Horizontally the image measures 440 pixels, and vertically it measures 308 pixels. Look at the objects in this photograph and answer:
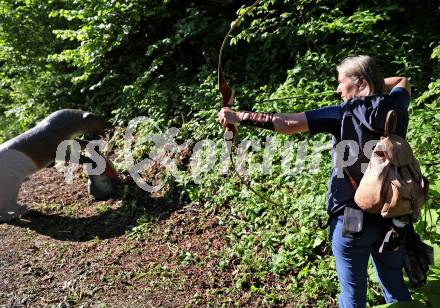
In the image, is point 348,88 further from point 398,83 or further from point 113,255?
point 113,255

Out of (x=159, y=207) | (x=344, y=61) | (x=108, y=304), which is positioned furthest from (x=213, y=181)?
(x=344, y=61)

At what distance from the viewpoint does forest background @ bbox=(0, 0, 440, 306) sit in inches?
165

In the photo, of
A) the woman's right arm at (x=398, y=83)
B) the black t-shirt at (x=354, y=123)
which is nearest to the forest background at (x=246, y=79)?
the black t-shirt at (x=354, y=123)

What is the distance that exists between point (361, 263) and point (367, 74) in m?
1.00

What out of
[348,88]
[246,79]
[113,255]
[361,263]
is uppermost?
[246,79]

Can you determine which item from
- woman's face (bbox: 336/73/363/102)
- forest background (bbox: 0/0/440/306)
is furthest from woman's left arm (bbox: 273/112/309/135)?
forest background (bbox: 0/0/440/306)

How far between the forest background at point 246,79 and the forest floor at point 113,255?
18 centimetres

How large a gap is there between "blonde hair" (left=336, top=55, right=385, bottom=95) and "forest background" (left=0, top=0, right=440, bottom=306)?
660 mm

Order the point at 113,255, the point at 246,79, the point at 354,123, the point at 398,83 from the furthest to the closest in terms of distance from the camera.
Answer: the point at 246,79 < the point at 113,255 < the point at 398,83 < the point at 354,123

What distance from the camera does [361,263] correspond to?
8.54 ft

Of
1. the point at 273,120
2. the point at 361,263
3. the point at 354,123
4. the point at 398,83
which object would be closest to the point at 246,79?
the point at 398,83

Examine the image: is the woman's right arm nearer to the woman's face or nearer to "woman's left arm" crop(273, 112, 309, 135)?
the woman's face

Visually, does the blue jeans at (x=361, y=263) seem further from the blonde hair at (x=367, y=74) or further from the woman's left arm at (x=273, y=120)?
the blonde hair at (x=367, y=74)

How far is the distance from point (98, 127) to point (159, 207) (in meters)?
1.63
